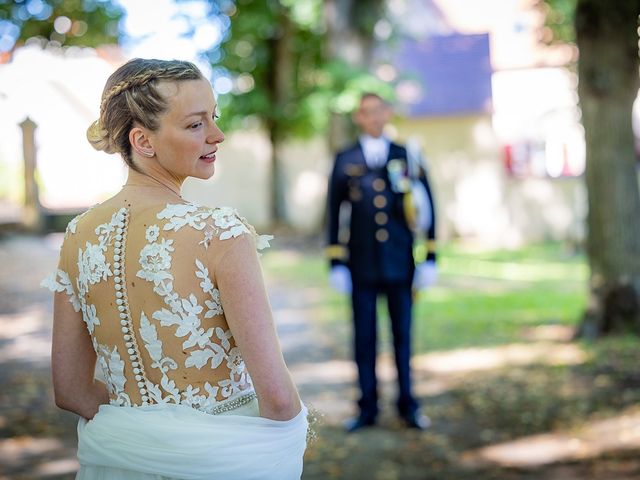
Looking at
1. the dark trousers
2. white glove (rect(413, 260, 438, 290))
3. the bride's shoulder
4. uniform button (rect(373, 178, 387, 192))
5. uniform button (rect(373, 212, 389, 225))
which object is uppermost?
the bride's shoulder

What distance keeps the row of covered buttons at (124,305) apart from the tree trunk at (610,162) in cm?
773

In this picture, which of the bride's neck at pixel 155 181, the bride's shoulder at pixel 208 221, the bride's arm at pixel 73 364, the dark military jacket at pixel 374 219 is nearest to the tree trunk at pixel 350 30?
the dark military jacket at pixel 374 219

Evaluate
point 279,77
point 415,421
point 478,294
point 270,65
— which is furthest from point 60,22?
point 270,65

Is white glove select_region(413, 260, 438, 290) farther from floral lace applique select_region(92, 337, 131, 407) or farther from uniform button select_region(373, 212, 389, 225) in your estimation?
floral lace applique select_region(92, 337, 131, 407)

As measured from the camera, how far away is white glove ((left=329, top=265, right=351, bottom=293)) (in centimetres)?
675

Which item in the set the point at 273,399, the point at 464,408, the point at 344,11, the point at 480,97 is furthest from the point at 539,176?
the point at 273,399

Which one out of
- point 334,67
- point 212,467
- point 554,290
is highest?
point 334,67

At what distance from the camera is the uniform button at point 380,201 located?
22.0ft

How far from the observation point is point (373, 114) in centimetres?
659

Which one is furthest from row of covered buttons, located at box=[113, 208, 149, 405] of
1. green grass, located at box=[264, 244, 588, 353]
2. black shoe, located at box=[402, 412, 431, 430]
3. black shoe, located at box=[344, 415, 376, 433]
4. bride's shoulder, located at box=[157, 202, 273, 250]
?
green grass, located at box=[264, 244, 588, 353]

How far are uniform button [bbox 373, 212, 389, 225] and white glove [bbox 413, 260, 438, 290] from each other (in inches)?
16.3

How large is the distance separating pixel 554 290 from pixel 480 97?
9.67 meters

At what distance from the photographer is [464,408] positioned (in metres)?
7.45

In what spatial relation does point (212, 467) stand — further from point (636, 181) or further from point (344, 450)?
point (636, 181)
